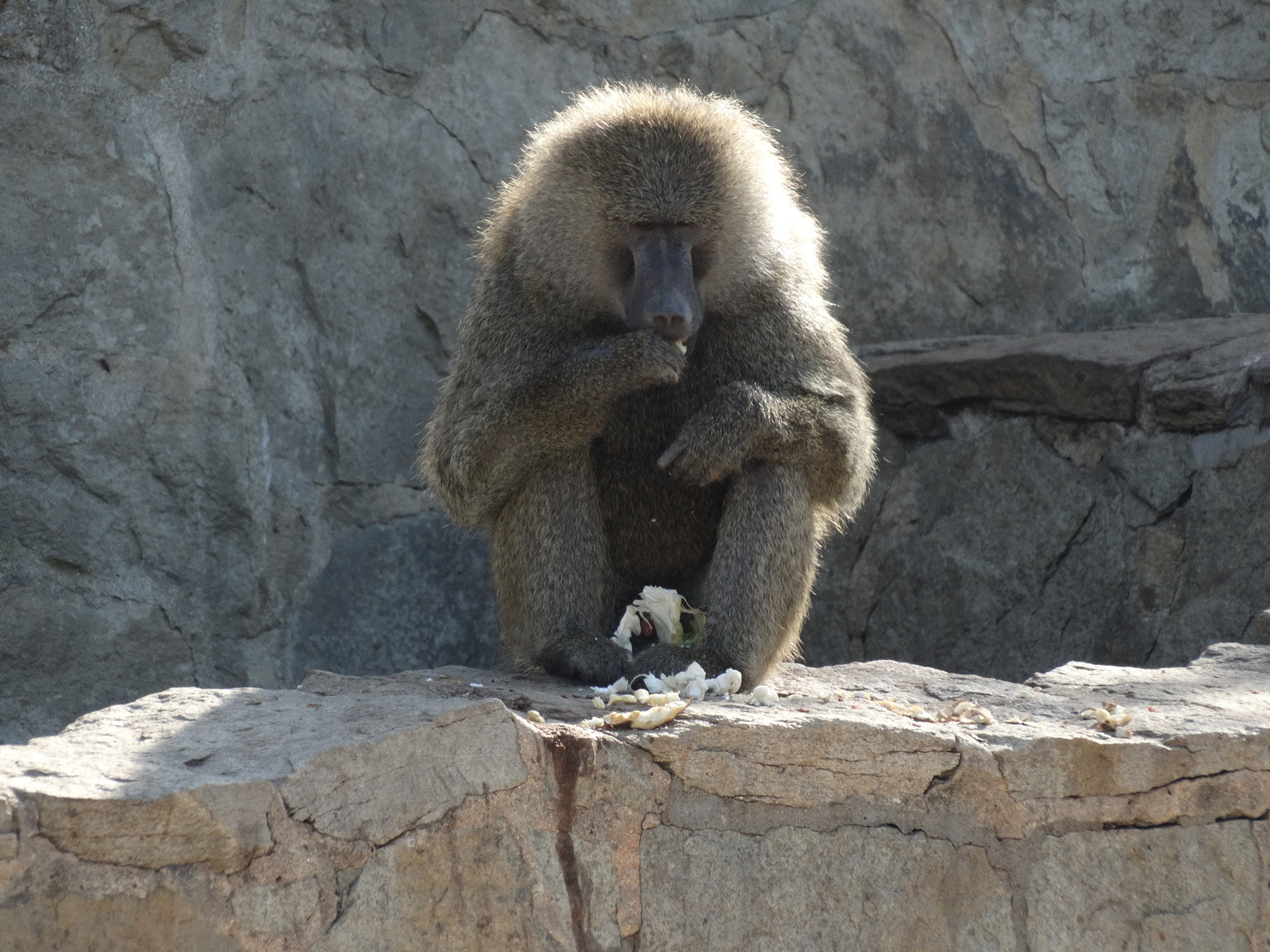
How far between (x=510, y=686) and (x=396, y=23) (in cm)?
215

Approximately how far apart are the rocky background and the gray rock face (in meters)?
0.04

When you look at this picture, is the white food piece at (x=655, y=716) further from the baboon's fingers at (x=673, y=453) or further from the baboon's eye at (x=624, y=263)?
the baboon's eye at (x=624, y=263)

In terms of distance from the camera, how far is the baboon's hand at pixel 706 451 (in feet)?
11.6

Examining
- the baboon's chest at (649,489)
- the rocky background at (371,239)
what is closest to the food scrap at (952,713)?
the baboon's chest at (649,489)

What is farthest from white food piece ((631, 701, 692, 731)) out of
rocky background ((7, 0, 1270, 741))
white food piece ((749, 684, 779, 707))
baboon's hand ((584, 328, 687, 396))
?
rocky background ((7, 0, 1270, 741))

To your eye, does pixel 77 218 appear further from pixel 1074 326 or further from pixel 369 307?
pixel 1074 326

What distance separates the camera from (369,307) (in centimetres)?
449

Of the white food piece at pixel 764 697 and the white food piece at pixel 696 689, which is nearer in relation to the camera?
the white food piece at pixel 764 697

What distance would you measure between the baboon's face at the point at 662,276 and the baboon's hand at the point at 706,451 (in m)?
0.21

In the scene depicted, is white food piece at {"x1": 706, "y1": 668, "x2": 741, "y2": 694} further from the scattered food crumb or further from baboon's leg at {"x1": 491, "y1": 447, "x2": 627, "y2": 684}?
the scattered food crumb

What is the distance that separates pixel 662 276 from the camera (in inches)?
142

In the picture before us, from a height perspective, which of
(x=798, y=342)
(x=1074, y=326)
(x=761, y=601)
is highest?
(x=1074, y=326)

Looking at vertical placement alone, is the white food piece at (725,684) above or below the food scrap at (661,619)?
below

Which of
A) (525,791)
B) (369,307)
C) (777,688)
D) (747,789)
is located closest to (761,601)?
(777,688)
